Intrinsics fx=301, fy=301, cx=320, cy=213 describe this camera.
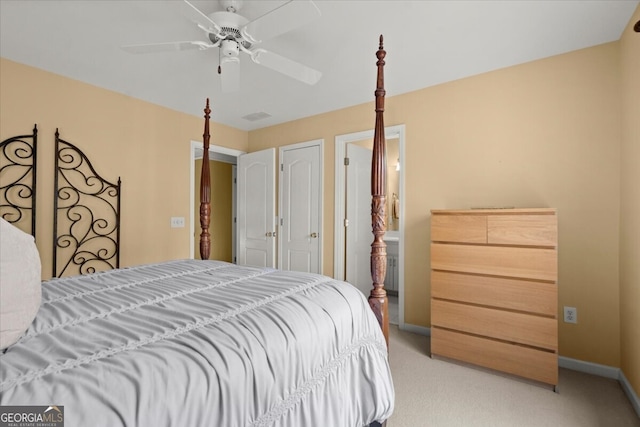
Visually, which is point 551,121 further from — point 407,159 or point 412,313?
point 412,313

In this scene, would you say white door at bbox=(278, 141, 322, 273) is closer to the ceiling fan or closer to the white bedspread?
the ceiling fan

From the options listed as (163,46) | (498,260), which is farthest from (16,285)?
(498,260)

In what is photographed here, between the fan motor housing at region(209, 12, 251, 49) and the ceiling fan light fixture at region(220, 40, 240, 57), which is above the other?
the fan motor housing at region(209, 12, 251, 49)

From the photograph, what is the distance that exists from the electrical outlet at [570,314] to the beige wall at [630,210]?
25cm

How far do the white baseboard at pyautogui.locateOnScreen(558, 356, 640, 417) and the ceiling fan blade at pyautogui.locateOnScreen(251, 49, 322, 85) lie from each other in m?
2.80

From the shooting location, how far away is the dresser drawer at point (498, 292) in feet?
6.70

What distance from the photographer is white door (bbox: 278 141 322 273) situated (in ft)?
12.3

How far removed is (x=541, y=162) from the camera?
→ 95.8 inches

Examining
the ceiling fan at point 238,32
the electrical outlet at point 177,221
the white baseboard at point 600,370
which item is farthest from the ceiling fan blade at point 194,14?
the white baseboard at point 600,370

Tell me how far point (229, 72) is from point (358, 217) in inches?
93.4

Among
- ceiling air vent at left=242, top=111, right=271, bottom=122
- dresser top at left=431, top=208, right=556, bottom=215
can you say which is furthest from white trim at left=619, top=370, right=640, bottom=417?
ceiling air vent at left=242, top=111, right=271, bottom=122
